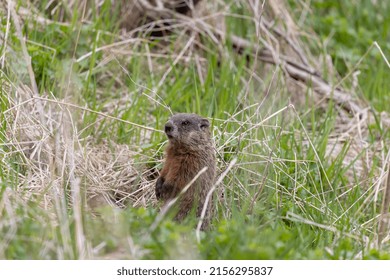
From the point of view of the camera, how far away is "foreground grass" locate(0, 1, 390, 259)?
400cm

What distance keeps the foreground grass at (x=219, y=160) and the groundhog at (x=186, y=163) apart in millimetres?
198

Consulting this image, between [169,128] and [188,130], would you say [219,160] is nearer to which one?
[188,130]

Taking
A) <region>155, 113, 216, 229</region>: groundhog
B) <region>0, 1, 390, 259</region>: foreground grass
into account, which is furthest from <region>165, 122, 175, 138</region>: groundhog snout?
<region>0, 1, 390, 259</region>: foreground grass

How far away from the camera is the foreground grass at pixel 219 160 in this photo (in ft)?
13.1

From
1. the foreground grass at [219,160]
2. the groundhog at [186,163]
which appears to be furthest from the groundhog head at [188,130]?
the foreground grass at [219,160]

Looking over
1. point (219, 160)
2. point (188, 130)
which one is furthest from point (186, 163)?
point (219, 160)

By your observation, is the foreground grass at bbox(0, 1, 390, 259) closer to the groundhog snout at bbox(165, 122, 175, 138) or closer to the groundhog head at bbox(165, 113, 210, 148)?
the groundhog head at bbox(165, 113, 210, 148)

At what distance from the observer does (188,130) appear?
523 centimetres

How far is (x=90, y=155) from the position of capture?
588 cm

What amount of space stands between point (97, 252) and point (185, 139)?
1425 mm

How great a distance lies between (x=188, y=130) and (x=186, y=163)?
21cm

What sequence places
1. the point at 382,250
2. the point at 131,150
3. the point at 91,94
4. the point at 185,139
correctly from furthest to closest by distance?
the point at 91,94 < the point at 131,150 < the point at 185,139 < the point at 382,250
